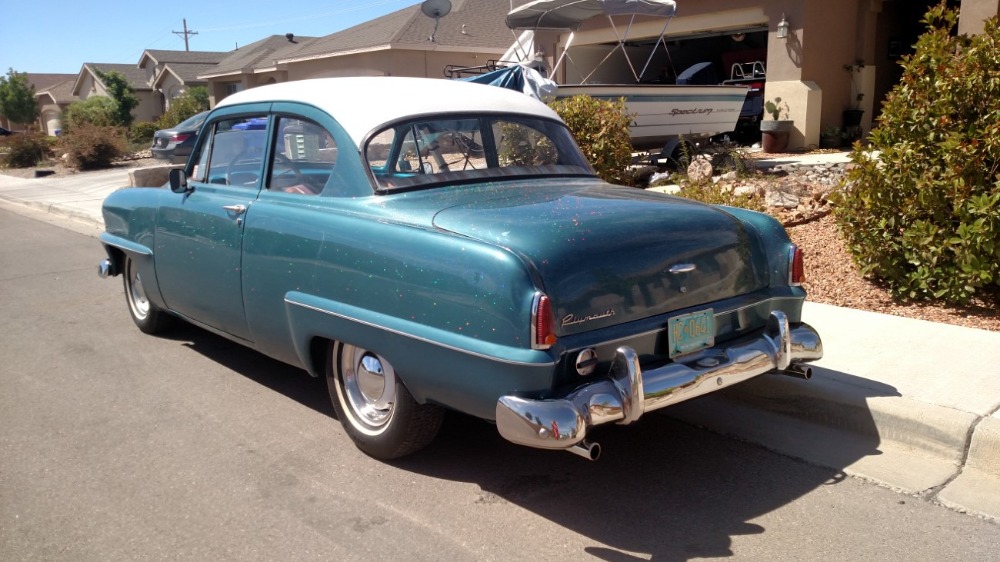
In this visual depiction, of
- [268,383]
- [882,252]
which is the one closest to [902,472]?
[882,252]

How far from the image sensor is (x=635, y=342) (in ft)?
11.6

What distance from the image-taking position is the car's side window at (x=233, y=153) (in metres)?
4.83

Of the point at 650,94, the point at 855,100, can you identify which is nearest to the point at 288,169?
the point at 650,94

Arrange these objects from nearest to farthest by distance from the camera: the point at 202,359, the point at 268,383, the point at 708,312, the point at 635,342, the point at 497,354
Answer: the point at 497,354, the point at 635,342, the point at 708,312, the point at 268,383, the point at 202,359

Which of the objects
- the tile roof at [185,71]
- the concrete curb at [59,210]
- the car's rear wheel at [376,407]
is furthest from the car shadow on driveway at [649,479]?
the tile roof at [185,71]

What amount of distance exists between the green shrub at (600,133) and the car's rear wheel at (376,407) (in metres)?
6.47

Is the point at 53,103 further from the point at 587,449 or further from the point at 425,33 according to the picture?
the point at 587,449

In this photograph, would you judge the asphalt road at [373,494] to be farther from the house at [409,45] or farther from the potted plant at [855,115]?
the house at [409,45]

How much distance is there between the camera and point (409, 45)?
23750 millimetres

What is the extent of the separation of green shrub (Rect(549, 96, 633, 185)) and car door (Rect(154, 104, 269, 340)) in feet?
18.6

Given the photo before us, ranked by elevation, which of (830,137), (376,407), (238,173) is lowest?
(376,407)

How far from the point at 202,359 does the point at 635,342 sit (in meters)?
3.53

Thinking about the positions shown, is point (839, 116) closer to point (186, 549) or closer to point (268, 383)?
point (268, 383)

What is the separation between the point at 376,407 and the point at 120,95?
4422cm
